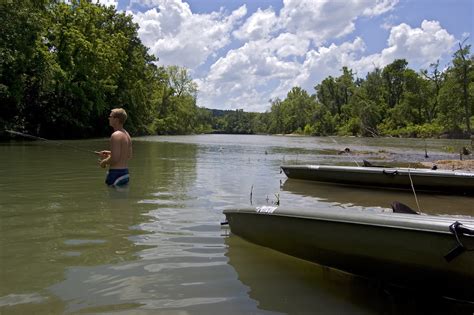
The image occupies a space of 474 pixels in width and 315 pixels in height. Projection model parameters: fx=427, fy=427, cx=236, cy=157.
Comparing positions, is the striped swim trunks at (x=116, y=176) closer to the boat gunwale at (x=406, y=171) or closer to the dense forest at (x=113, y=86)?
the boat gunwale at (x=406, y=171)

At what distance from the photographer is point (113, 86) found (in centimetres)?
4166

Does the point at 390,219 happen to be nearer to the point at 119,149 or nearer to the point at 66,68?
the point at 119,149

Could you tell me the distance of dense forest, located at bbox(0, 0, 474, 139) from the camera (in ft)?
92.7

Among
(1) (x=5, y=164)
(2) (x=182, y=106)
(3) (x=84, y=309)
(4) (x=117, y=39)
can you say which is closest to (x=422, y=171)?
(3) (x=84, y=309)

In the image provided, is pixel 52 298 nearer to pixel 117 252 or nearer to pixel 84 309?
→ pixel 84 309

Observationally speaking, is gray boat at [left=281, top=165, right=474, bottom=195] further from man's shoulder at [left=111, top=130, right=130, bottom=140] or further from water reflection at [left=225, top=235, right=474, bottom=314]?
man's shoulder at [left=111, top=130, right=130, bottom=140]

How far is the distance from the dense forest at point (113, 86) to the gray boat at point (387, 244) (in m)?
13.0

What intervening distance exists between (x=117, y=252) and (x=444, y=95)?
64.0 meters

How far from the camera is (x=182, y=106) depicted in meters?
87.2

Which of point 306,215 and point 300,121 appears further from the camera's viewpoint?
point 300,121

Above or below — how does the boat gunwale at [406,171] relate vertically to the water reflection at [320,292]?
above

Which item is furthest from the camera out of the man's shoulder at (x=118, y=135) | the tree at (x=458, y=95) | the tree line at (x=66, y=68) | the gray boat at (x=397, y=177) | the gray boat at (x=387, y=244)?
the tree at (x=458, y=95)

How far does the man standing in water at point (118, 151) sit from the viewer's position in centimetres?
656

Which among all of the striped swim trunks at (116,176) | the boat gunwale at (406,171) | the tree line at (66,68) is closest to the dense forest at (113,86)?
the tree line at (66,68)
